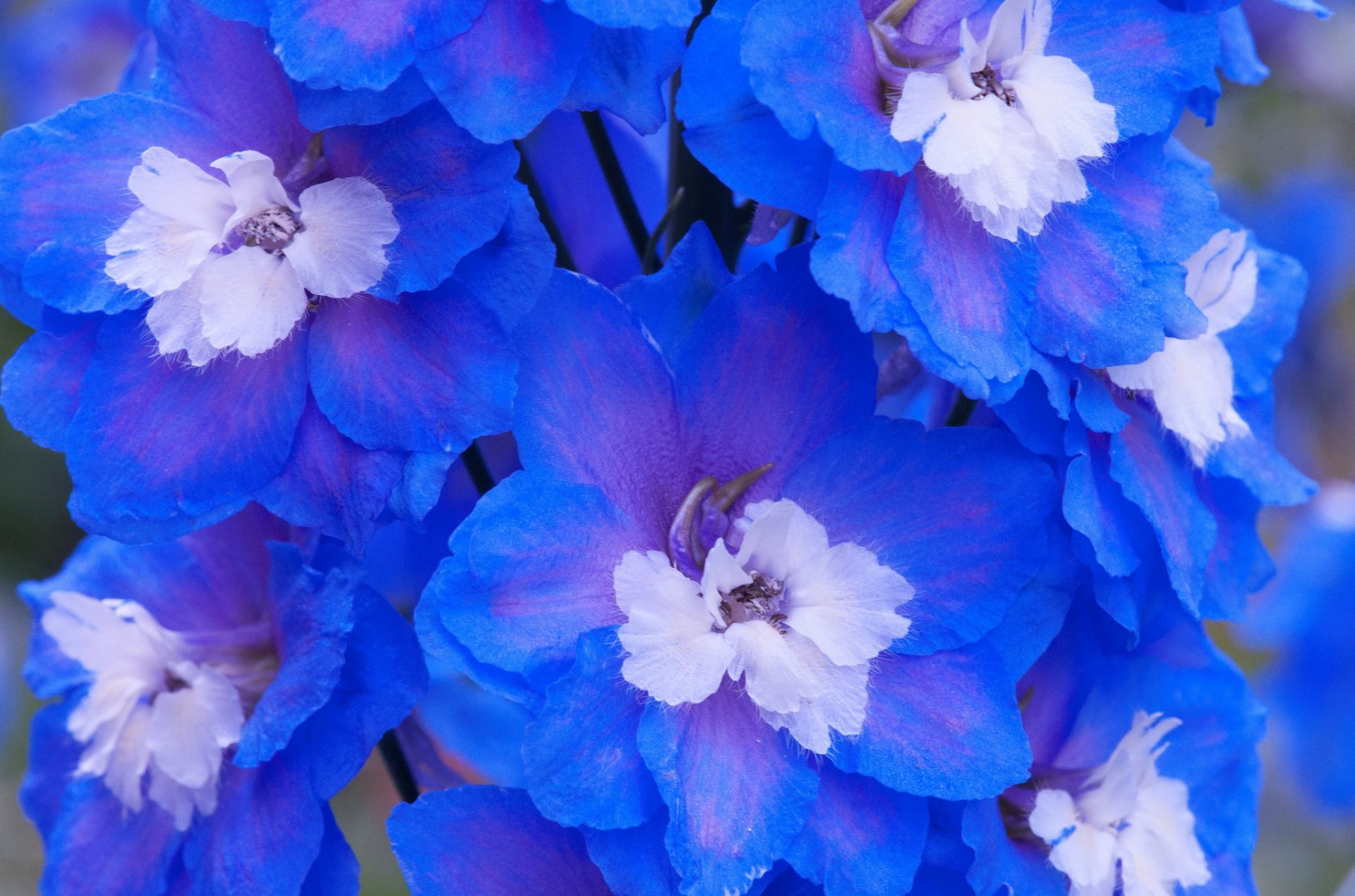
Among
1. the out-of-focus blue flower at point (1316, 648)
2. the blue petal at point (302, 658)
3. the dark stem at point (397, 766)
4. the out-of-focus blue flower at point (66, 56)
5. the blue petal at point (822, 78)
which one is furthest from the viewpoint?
the out-of-focus blue flower at point (66, 56)

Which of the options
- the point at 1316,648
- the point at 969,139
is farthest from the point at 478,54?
the point at 1316,648

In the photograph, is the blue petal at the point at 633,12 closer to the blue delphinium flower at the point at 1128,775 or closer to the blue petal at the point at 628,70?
the blue petal at the point at 628,70

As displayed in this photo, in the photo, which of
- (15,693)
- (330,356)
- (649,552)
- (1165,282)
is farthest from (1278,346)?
(15,693)

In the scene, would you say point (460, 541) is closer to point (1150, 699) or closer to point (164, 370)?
point (164, 370)

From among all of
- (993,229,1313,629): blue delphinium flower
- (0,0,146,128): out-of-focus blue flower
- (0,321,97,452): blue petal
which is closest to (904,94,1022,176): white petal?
(993,229,1313,629): blue delphinium flower

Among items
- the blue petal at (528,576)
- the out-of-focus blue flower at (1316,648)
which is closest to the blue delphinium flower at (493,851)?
the blue petal at (528,576)

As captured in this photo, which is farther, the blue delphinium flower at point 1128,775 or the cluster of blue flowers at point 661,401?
the blue delphinium flower at point 1128,775
